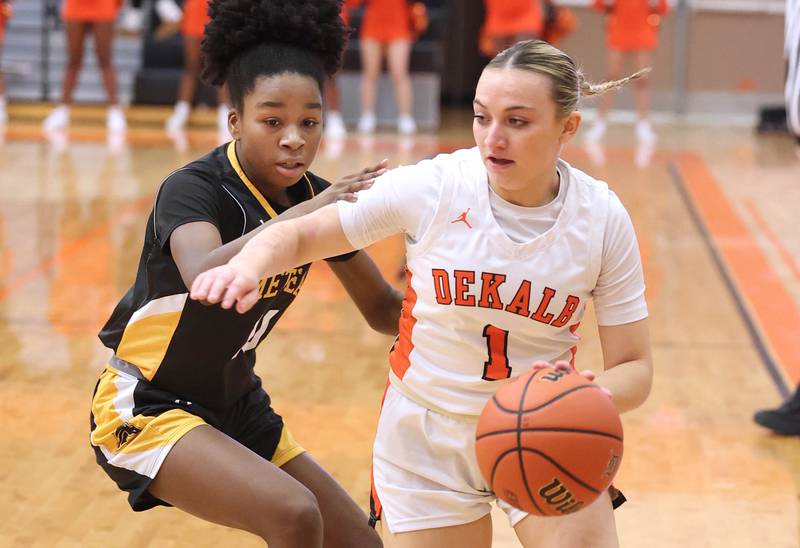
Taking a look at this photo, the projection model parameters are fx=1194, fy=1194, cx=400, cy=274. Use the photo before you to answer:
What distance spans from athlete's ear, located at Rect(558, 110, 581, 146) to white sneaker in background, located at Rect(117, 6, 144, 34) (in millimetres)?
13433

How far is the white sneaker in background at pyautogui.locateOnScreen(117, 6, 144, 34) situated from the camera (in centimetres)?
1523

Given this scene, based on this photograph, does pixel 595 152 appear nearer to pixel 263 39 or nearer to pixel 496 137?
pixel 263 39

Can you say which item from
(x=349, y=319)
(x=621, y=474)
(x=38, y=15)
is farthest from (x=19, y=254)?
(x=38, y=15)

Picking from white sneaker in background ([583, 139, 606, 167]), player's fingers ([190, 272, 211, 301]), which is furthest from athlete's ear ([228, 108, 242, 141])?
white sneaker in background ([583, 139, 606, 167])

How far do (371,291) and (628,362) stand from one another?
31.3 inches

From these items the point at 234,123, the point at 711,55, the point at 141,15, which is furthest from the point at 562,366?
the point at 711,55

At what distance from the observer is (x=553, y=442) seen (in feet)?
7.54

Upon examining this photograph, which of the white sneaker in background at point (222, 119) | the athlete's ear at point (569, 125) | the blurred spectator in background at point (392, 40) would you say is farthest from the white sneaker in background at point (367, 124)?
the athlete's ear at point (569, 125)

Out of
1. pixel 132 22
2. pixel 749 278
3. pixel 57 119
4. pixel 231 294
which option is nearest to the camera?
pixel 231 294

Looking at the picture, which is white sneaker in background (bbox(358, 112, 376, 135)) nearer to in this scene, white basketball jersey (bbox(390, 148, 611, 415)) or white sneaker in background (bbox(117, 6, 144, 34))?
white sneaker in background (bbox(117, 6, 144, 34))

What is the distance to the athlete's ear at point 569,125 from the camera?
2.56m

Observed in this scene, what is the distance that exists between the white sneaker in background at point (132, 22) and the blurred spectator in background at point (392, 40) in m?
3.56

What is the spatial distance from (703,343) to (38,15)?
1195 centimetres

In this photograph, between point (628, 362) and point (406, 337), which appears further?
point (406, 337)
